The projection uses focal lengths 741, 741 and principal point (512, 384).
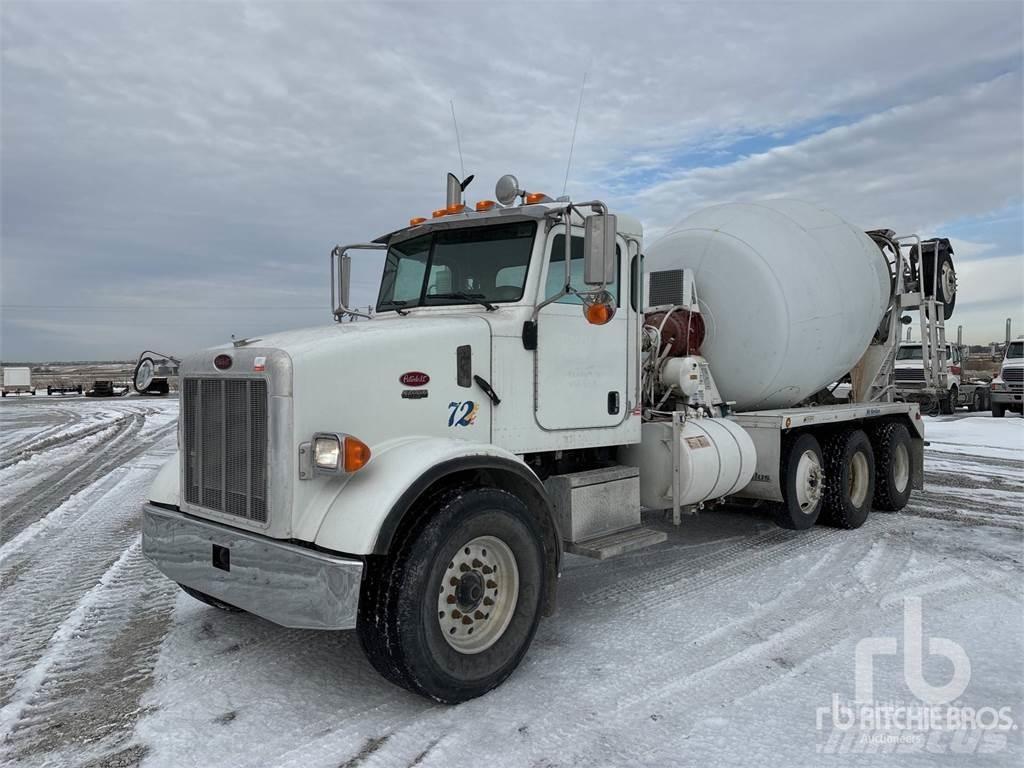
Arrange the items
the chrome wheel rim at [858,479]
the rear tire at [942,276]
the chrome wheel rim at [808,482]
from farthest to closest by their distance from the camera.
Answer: the rear tire at [942,276]
the chrome wheel rim at [858,479]
the chrome wheel rim at [808,482]

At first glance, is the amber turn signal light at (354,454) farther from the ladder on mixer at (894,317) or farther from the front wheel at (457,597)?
the ladder on mixer at (894,317)

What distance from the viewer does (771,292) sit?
6.92 m

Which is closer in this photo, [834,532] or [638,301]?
[638,301]

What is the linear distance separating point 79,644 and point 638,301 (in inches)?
167

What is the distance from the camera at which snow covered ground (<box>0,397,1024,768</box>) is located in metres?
3.30

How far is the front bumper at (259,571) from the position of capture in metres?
3.38

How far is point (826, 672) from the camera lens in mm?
4098

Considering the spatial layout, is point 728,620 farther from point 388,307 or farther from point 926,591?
point 388,307

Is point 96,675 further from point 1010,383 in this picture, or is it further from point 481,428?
point 1010,383

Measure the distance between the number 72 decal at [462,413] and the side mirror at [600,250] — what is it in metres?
0.97

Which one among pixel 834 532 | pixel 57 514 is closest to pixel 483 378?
pixel 834 532

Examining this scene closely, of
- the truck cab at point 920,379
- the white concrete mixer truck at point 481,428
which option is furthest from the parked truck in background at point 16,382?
the truck cab at point 920,379

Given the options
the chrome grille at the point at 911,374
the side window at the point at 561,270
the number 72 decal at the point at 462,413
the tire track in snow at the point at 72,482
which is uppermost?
the side window at the point at 561,270

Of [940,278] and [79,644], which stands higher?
[940,278]
